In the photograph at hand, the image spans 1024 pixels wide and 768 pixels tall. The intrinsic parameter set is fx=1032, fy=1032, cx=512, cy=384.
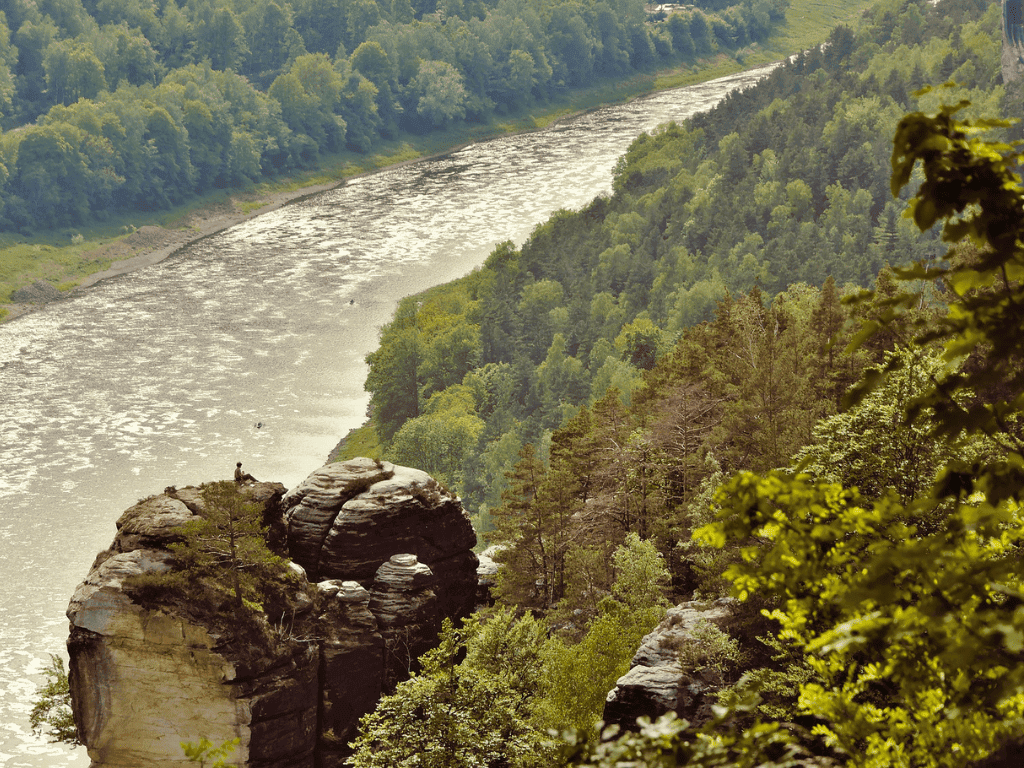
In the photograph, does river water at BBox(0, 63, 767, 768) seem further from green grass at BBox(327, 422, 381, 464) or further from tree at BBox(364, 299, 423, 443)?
tree at BBox(364, 299, 423, 443)

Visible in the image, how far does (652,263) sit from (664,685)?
125973 mm

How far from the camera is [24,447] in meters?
117

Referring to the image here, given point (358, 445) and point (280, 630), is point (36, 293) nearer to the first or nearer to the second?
point (358, 445)

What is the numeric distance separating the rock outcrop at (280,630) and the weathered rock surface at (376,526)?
0.07 m

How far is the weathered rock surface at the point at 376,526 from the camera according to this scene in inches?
2112

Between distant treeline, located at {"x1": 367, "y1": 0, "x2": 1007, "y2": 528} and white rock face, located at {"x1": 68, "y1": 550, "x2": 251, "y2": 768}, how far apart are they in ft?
196

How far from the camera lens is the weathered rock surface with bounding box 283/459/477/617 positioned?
5366 cm

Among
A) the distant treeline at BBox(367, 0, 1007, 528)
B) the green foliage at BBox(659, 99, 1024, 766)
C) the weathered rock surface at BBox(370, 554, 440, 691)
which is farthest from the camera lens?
the distant treeline at BBox(367, 0, 1007, 528)

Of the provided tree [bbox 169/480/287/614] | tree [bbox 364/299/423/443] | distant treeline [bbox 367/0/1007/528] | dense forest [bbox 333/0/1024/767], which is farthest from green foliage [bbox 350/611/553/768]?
tree [bbox 364/299/423/443]

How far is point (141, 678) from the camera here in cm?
4506

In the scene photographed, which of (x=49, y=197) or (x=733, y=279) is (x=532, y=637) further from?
(x=49, y=197)

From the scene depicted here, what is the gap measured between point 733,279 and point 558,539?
90986mm

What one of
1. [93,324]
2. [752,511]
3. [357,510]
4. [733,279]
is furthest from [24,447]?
[752,511]

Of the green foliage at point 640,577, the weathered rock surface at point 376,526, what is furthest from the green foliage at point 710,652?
the weathered rock surface at point 376,526
